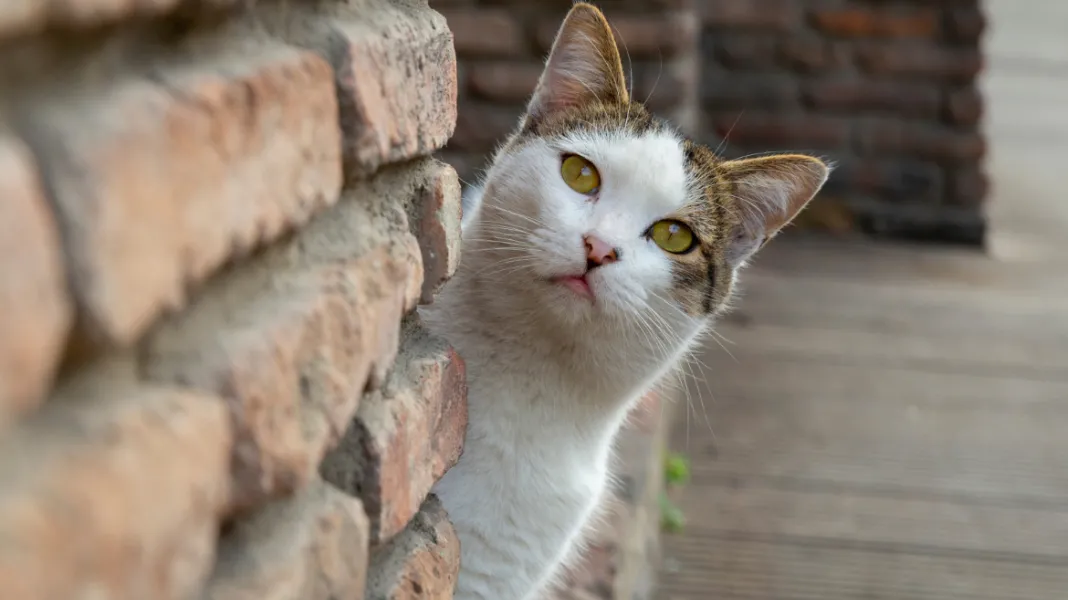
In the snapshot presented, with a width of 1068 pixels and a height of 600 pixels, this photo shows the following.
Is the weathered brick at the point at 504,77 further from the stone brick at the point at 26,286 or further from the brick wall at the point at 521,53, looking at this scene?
the stone brick at the point at 26,286

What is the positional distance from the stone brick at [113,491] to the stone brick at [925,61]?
3.96m

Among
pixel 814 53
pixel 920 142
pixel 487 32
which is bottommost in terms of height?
pixel 920 142

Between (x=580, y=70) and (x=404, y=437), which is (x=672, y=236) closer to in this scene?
(x=580, y=70)

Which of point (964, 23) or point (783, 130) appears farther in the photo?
point (783, 130)

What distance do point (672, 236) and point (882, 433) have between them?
1559mm

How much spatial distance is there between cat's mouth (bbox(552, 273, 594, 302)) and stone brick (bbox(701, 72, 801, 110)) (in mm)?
2998

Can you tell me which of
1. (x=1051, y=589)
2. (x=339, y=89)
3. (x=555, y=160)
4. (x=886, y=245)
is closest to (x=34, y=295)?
(x=339, y=89)

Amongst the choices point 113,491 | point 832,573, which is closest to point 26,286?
point 113,491

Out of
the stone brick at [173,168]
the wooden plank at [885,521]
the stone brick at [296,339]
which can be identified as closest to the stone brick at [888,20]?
the wooden plank at [885,521]

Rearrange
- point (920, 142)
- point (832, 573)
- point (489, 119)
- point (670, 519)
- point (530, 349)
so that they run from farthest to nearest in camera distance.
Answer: point (920, 142), point (489, 119), point (670, 519), point (832, 573), point (530, 349)

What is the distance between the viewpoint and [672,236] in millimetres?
1428

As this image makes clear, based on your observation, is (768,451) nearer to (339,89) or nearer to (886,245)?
(886,245)

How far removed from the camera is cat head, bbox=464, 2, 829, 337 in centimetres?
132

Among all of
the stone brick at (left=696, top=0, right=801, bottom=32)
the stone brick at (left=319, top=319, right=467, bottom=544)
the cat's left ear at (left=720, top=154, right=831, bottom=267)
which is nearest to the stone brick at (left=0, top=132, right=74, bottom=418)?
the stone brick at (left=319, top=319, right=467, bottom=544)
